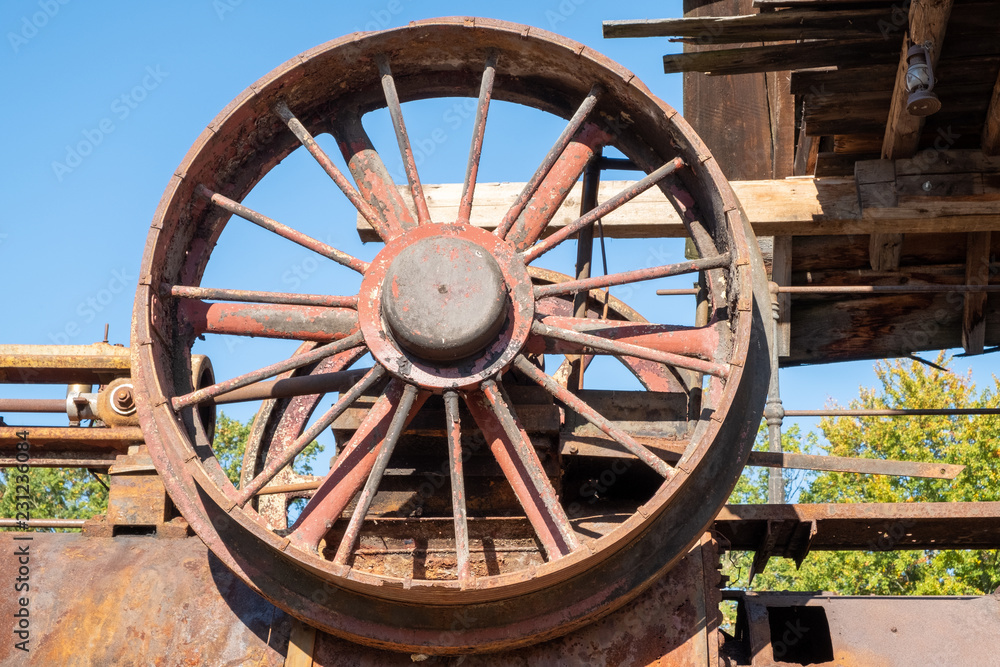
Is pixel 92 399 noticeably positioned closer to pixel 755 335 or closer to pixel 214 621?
pixel 214 621

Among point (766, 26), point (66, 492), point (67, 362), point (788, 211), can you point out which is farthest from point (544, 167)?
point (66, 492)

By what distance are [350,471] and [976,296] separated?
5.17 m

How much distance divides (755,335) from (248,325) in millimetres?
2789

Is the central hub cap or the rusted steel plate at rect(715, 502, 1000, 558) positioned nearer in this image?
the central hub cap

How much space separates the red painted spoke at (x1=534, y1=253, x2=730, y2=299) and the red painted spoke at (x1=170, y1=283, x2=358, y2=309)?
1.00m

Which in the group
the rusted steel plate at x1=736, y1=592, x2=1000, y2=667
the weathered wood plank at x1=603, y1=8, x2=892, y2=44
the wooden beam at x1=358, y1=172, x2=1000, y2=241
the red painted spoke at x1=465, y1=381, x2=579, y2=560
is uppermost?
the weathered wood plank at x1=603, y1=8, x2=892, y2=44

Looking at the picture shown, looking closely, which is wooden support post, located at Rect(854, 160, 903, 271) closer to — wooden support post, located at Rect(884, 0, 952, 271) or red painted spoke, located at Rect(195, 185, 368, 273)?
wooden support post, located at Rect(884, 0, 952, 271)

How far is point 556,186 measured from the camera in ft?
20.1

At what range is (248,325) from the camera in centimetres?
592

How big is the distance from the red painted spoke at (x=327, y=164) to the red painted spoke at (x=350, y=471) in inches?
37.9

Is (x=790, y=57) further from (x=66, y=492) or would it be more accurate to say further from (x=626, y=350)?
(x=66, y=492)

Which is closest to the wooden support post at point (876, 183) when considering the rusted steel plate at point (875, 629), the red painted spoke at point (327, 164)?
the rusted steel plate at point (875, 629)

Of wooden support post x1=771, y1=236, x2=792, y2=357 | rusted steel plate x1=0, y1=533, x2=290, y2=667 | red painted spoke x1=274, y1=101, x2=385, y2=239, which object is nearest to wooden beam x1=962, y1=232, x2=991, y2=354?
wooden support post x1=771, y1=236, x2=792, y2=357

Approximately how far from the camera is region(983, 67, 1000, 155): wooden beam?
20.7ft
